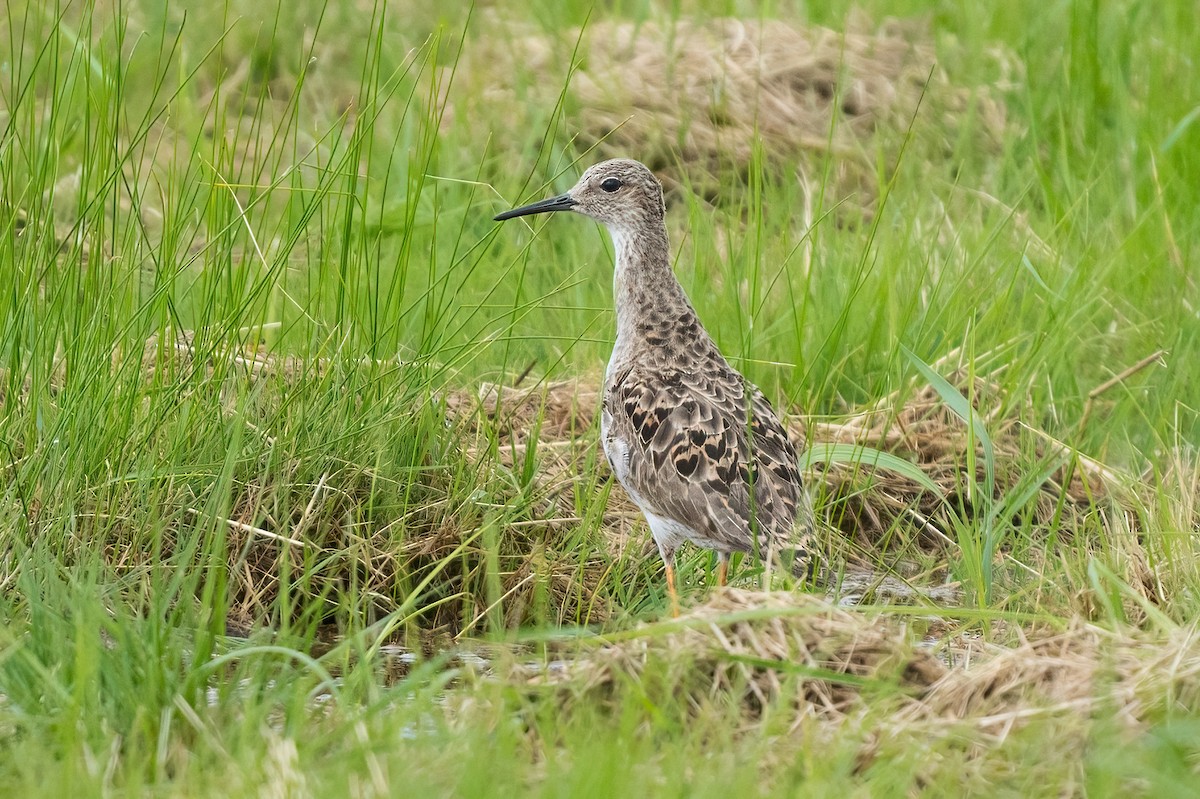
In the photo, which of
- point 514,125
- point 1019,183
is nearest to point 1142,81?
point 1019,183

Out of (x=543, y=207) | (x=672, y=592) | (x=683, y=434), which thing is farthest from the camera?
(x=543, y=207)

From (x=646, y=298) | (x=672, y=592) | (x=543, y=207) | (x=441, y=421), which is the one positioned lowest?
(x=672, y=592)

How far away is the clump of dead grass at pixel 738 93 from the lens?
973cm

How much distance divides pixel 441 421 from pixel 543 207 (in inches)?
45.6

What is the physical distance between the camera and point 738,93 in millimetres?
10312

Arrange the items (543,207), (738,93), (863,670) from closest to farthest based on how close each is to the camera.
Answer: (863,670)
(543,207)
(738,93)

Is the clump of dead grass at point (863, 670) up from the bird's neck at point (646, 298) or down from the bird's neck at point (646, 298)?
down

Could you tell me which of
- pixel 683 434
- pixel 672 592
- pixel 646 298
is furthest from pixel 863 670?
pixel 646 298

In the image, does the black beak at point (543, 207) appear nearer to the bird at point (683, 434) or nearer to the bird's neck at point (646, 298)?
the bird at point (683, 434)

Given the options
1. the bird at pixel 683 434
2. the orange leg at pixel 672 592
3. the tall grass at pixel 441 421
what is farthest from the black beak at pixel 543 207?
the orange leg at pixel 672 592

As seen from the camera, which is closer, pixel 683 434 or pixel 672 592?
pixel 672 592

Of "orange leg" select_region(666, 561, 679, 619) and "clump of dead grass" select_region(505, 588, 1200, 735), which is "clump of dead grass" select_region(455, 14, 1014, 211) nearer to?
"orange leg" select_region(666, 561, 679, 619)

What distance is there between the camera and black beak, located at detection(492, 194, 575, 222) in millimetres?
6504

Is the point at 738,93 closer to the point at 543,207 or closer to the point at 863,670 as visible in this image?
the point at 543,207
